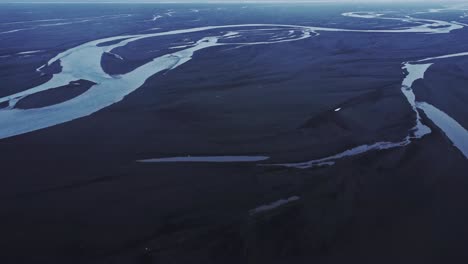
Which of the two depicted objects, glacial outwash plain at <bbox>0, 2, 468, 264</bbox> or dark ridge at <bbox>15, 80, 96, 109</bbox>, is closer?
glacial outwash plain at <bbox>0, 2, 468, 264</bbox>

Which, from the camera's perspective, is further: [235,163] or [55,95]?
[55,95]

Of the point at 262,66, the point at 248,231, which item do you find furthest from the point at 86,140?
the point at 262,66

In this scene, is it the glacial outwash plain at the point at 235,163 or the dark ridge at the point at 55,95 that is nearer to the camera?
the glacial outwash plain at the point at 235,163

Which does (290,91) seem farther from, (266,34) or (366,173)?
(266,34)

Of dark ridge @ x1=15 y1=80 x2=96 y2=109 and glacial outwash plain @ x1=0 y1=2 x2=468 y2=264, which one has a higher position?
dark ridge @ x1=15 y1=80 x2=96 y2=109

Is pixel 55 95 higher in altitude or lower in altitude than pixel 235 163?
higher
